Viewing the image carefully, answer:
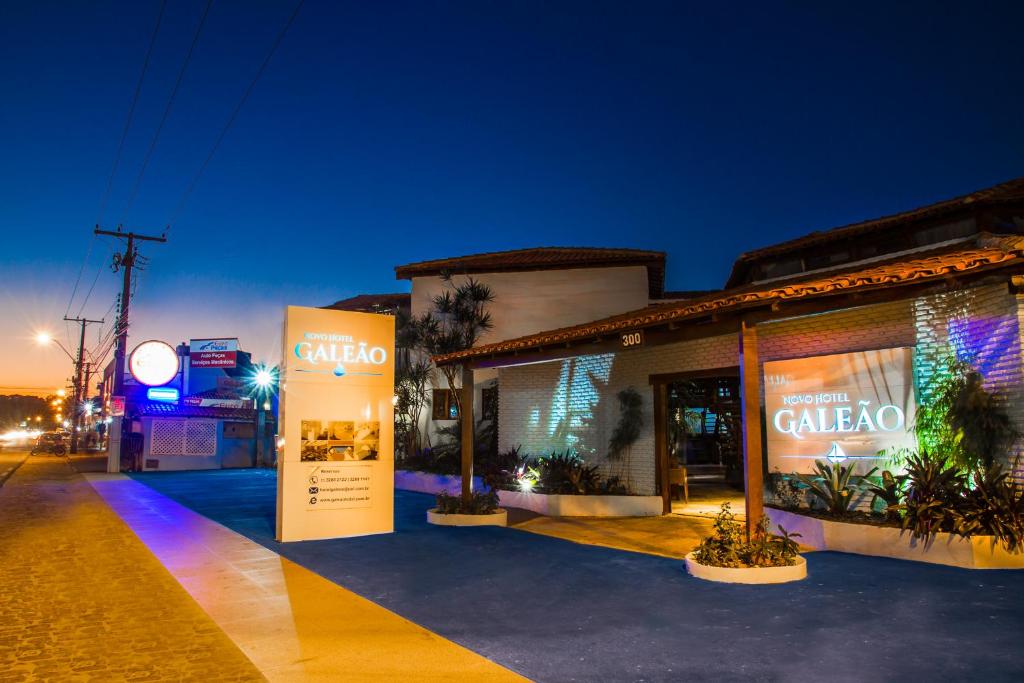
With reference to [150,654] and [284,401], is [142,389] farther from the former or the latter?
[150,654]

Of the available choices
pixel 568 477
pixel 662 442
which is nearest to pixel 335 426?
pixel 568 477

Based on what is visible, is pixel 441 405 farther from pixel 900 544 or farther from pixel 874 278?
pixel 874 278

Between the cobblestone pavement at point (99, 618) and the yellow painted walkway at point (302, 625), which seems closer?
the yellow painted walkway at point (302, 625)

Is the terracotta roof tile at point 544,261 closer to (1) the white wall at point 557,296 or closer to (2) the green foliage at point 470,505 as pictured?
(1) the white wall at point 557,296

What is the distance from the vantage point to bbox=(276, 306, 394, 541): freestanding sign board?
36.1 ft

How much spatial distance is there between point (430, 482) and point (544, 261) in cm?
708

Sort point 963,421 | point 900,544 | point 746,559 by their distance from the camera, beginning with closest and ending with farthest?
point 746,559
point 900,544
point 963,421

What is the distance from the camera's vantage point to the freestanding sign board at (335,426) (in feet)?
36.1

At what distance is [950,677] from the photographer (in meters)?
4.48

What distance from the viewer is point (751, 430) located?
8391mm

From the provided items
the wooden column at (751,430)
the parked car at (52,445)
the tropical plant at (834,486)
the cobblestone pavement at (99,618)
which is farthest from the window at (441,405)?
the parked car at (52,445)

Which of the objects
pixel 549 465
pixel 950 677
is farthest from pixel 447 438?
pixel 950 677

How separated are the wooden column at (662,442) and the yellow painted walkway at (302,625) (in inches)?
289

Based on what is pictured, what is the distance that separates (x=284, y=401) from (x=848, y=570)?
8198 millimetres
